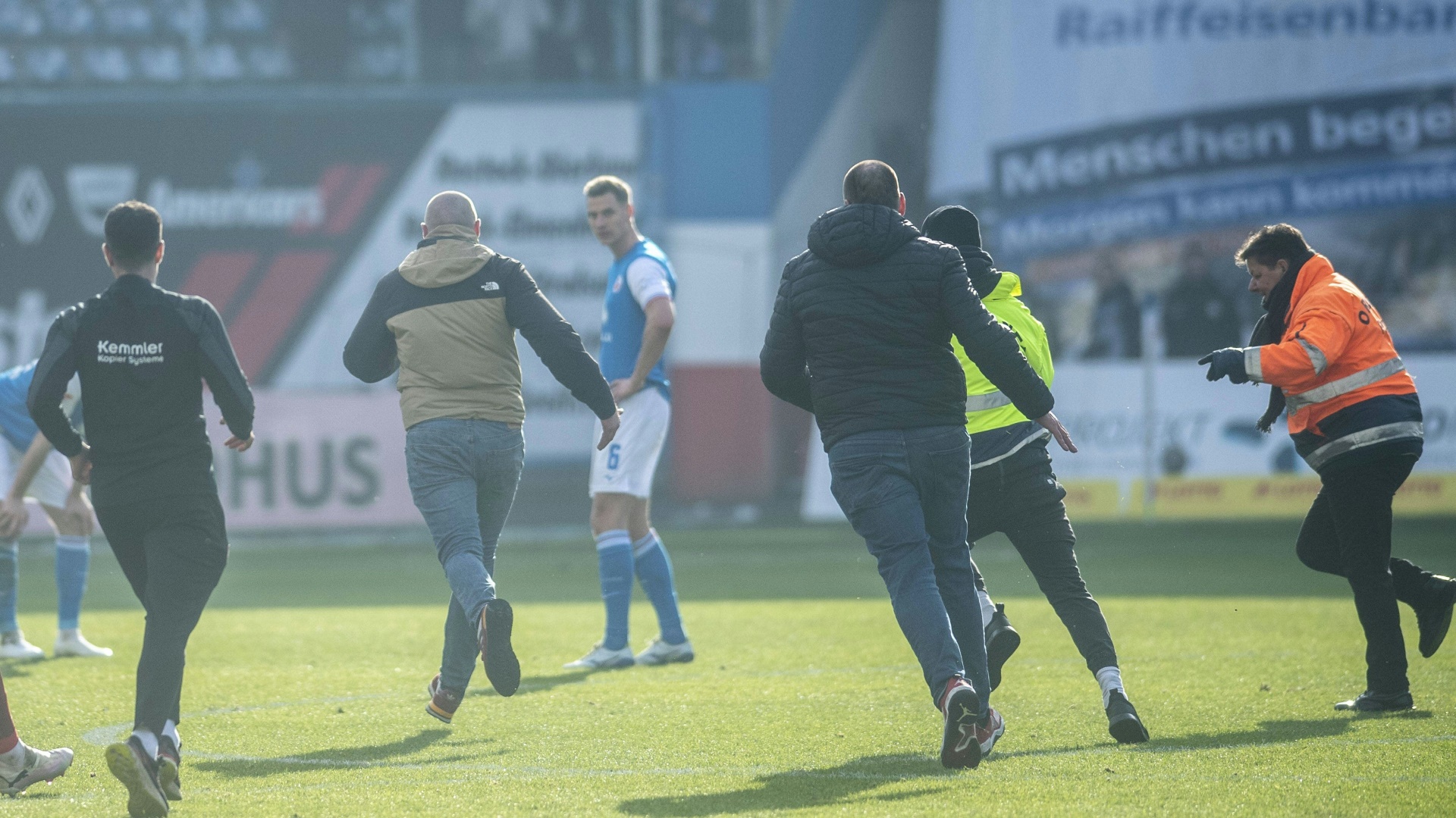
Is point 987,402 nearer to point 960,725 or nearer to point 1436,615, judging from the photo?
point 960,725

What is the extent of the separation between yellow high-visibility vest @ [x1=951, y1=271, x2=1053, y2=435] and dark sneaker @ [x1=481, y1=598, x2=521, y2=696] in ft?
5.76

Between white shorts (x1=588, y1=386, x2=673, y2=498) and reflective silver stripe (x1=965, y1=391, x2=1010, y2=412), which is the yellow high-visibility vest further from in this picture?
white shorts (x1=588, y1=386, x2=673, y2=498)

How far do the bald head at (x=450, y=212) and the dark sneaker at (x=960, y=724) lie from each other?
8.31 feet

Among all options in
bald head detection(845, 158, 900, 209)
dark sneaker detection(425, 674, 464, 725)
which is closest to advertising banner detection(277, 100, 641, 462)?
dark sneaker detection(425, 674, 464, 725)

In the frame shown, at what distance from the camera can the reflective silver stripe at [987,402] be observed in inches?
231

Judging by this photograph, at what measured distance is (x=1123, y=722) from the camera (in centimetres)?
553

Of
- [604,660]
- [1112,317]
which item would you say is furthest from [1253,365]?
[1112,317]

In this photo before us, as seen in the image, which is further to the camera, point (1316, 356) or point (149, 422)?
point (1316, 356)

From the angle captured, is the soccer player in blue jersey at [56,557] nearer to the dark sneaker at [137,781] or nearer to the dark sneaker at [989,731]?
the dark sneaker at [137,781]

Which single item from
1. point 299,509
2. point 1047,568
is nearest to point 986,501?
point 1047,568

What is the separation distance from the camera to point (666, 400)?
8.25 m

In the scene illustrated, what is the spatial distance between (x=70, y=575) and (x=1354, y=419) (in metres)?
6.31

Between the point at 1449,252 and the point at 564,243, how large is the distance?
10.4 metres

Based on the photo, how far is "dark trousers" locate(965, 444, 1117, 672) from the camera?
577 centimetres
